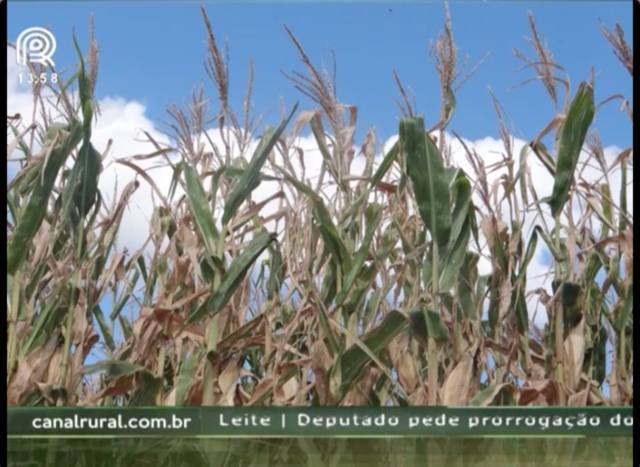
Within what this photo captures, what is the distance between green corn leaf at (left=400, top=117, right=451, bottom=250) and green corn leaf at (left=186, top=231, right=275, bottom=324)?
1.59 ft

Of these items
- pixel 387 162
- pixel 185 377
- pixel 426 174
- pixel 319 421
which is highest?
pixel 387 162

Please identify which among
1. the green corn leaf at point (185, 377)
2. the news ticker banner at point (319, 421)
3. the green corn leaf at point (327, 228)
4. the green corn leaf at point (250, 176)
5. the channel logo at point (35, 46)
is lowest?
the news ticker banner at point (319, 421)

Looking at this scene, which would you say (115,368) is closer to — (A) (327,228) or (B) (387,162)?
(A) (327,228)

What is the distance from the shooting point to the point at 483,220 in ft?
11.4

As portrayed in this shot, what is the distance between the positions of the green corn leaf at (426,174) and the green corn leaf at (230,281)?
0.49 meters

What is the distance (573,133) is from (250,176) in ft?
3.29

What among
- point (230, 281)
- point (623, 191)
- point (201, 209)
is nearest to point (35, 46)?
point (201, 209)

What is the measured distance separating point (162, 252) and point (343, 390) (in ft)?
2.94

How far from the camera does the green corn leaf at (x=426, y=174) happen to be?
3.25 meters

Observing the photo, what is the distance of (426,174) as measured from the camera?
325 cm

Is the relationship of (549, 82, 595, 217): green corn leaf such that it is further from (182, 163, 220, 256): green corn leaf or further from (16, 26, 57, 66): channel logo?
(16, 26, 57, 66): channel logo

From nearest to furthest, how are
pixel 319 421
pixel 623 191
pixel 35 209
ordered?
pixel 319 421 < pixel 35 209 < pixel 623 191

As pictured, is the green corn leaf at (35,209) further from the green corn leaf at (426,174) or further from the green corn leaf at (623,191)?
the green corn leaf at (623,191)

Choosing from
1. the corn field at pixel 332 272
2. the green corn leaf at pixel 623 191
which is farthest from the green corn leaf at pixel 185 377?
the green corn leaf at pixel 623 191
